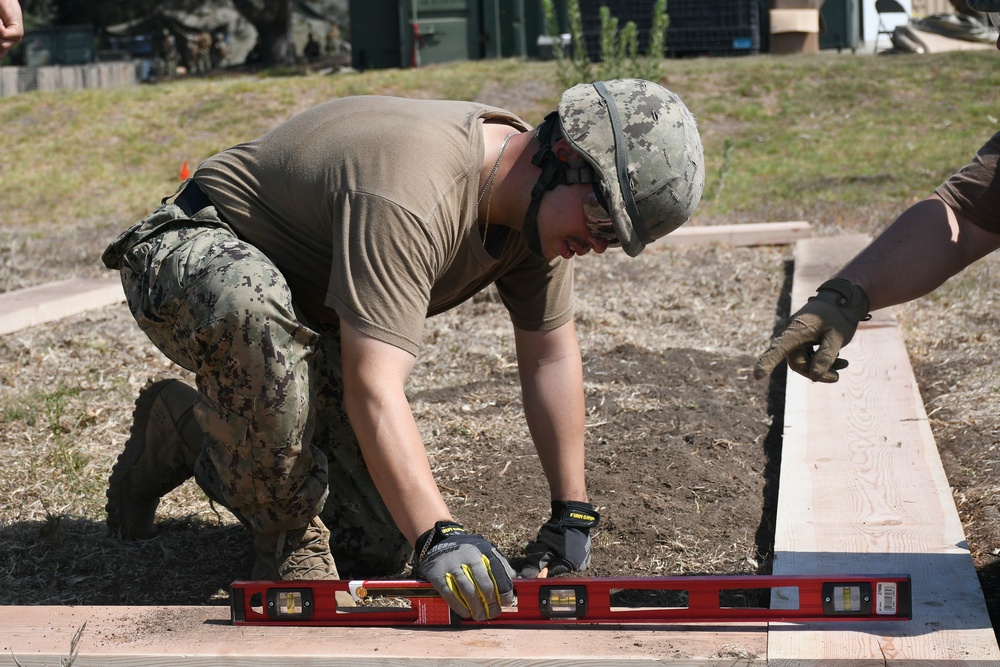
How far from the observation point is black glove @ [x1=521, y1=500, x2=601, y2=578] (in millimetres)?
2859

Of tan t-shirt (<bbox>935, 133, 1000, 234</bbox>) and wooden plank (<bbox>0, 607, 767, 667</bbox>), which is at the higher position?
tan t-shirt (<bbox>935, 133, 1000, 234</bbox>)

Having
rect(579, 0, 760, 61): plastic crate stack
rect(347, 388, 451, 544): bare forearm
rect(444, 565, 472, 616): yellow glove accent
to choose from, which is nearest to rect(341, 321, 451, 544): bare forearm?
rect(347, 388, 451, 544): bare forearm

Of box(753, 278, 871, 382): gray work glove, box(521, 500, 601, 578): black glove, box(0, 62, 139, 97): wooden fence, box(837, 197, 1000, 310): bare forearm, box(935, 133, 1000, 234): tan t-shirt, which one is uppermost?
box(0, 62, 139, 97): wooden fence

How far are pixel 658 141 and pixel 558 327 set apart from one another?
74 centimetres

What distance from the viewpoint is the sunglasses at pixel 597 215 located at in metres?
2.43

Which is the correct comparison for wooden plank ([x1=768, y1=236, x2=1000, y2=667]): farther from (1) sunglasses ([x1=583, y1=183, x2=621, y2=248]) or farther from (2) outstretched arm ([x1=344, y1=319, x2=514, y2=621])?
(1) sunglasses ([x1=583, y1=183, x2=621, y2=248])

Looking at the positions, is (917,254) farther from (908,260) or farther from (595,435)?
(595,435)

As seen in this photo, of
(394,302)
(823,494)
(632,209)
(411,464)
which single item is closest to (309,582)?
(411,464)

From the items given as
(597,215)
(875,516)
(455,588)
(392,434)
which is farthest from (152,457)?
(875,516)

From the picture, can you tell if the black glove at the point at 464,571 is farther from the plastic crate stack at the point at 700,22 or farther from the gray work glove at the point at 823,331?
the plastic crate stack at the point at 700,22

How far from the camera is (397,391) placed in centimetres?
232

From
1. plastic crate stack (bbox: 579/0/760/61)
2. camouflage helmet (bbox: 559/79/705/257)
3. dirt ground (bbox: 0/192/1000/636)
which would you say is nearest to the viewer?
camouflage helmet (bbox: 559/79/705/257)

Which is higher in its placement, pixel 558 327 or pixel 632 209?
pixel 632 209

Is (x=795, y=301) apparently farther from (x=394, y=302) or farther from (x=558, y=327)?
(x=394, y=302)
